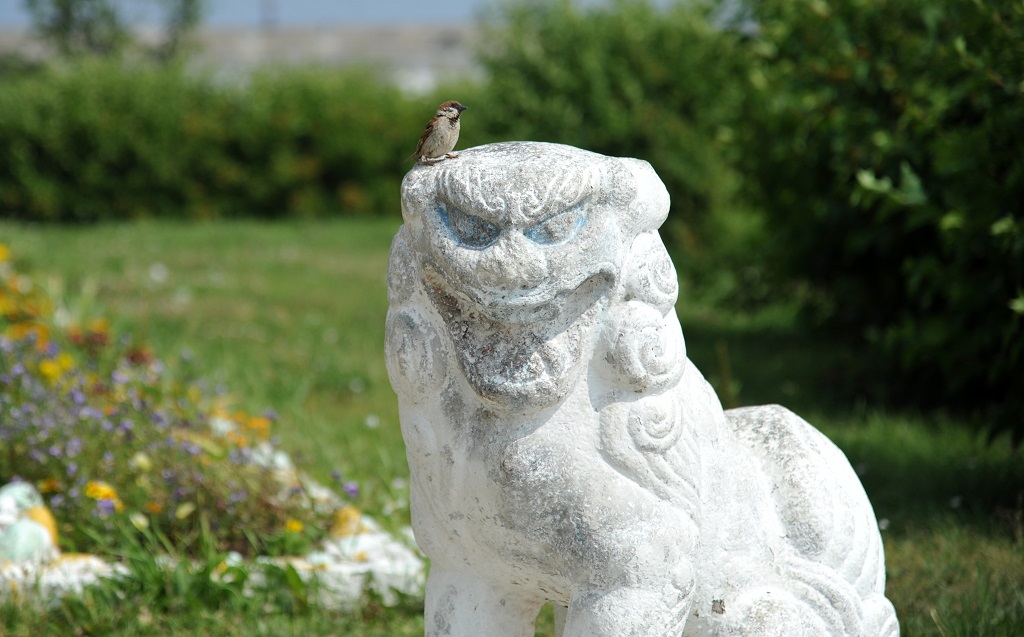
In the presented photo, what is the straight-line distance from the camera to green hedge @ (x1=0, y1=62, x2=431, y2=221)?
41.4 ft

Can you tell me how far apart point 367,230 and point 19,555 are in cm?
903

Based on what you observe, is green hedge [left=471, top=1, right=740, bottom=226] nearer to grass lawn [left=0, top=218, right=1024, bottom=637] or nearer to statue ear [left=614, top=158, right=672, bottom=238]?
grass lawn [left=0, top=218, right=1024, bottom=637]

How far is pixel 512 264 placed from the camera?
1879 mm

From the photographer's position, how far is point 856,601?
2.16 metres

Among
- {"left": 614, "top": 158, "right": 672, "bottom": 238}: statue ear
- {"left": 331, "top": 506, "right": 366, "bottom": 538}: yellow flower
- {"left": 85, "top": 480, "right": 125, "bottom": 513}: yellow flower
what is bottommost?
{"left": 331, "top": 506, "right": 366, "bottom": 538}: yellow flower

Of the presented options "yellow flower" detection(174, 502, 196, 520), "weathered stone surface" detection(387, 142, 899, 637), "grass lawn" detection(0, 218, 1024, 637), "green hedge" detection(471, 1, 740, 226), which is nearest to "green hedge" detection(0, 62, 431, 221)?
"grass lawn" detection(0, 218, 1024, 637)

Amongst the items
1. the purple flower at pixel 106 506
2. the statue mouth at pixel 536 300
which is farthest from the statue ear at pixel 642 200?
the purple flower at pixel 106 506

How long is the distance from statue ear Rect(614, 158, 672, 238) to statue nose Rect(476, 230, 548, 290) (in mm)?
188

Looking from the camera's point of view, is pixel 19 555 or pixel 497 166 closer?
pixel 497 166

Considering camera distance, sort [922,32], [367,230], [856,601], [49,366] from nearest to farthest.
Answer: [856,601] < [49,366] < [922,32] < [367,230]

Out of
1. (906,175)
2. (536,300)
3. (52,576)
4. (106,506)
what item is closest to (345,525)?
(106,506)

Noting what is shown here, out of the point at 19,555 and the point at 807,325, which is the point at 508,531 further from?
the point at 807,325

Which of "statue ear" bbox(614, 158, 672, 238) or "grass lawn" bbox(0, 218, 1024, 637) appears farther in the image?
"grass lawn" bbox(0, 218, 1024, 637)

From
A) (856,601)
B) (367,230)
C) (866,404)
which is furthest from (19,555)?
(367,230)
